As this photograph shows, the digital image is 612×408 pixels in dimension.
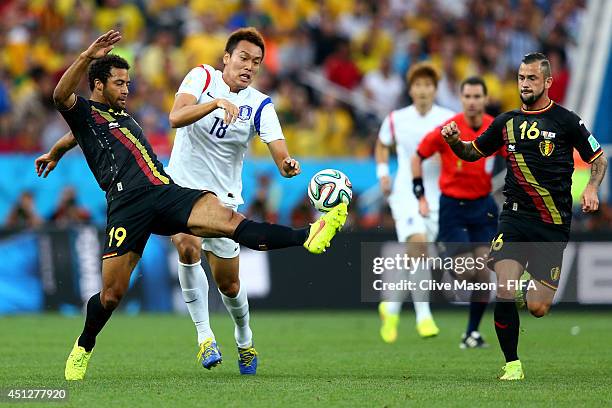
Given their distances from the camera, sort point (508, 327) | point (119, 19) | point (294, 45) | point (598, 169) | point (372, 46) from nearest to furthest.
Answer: point (508, 327) < point (598, 169) < point (294, 45) < point (119, 19) < point (372, 46)

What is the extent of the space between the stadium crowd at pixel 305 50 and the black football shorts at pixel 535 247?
32.8 ft

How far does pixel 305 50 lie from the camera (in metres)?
21.5

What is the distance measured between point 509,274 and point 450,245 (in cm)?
387

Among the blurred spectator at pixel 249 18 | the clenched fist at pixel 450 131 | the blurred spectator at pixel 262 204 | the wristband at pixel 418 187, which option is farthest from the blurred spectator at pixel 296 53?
the clenched fist at pixel 450 131

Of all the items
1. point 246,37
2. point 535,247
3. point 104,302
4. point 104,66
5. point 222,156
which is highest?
point 246,37

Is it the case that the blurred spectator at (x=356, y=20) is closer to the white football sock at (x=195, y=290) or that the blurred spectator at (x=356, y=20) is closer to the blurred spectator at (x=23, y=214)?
the blurred spectator at (x=23, y=214)

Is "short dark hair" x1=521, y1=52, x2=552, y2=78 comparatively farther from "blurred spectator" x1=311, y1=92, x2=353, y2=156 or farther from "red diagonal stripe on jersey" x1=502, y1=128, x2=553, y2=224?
"blurred spectator" x1=311, y1=92, x2=353, y2=156

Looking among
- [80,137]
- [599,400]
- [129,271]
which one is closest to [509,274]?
[599,400]

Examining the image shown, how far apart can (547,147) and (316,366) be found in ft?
9.12

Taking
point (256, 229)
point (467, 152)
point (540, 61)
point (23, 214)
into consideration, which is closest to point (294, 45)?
point (23, 214)

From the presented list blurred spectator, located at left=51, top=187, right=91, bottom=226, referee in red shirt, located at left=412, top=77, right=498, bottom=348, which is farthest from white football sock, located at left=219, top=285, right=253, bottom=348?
blurred spectator, located at left=51, top=187, right=91, bottom=226

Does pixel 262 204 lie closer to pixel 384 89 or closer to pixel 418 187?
pixel 384 89

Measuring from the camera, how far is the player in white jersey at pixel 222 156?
30.4 feet

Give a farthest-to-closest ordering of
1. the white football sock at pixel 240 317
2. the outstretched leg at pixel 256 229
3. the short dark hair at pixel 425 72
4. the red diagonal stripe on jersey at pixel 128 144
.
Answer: the short dark hair at pixel 425 72 → the white football sock at pixel 240 317 → the red diagonal stripe on jersey at pixel 128 144 → the outstretched leg at pixel 256 229
